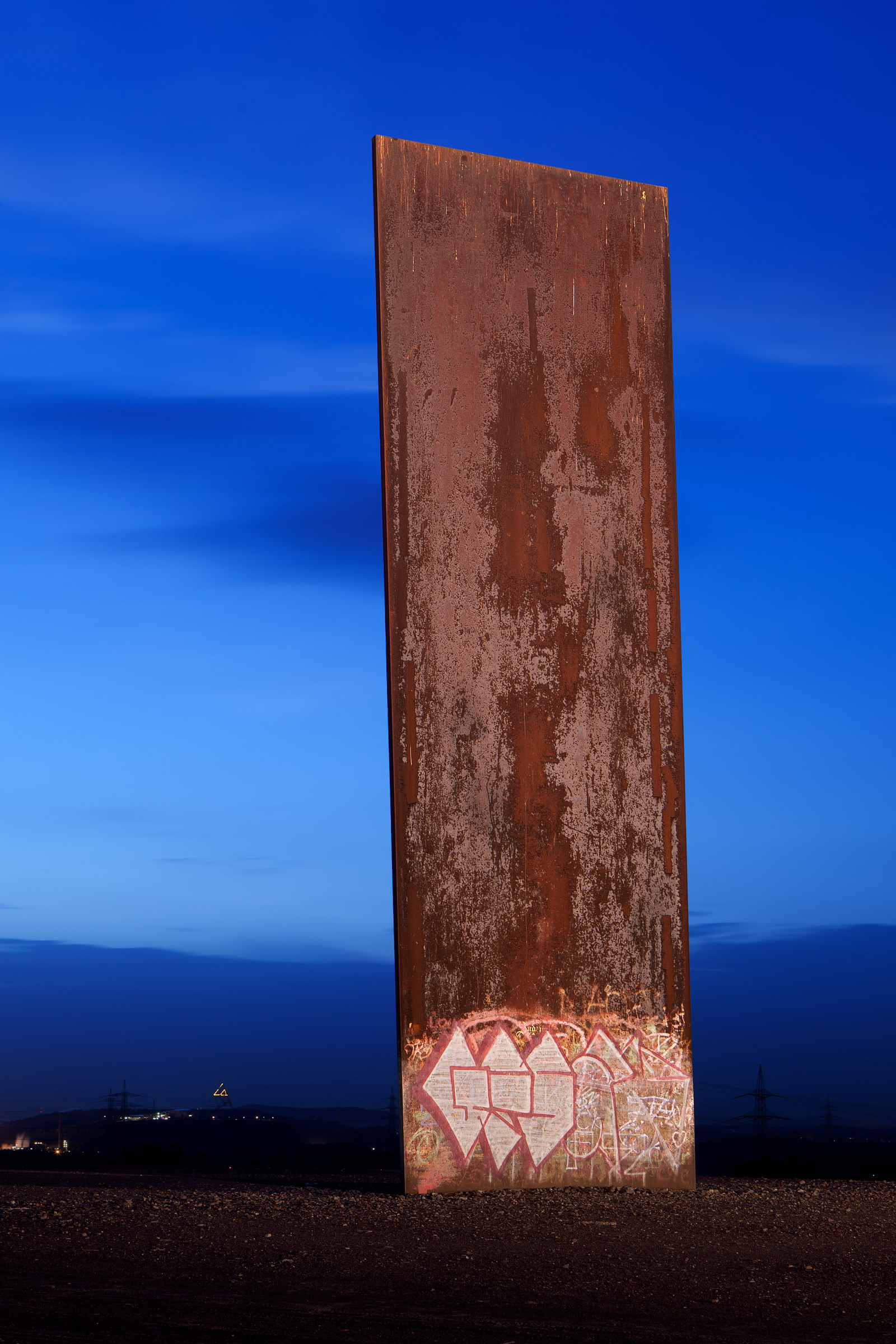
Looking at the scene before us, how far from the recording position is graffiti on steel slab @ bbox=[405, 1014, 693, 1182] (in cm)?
1177

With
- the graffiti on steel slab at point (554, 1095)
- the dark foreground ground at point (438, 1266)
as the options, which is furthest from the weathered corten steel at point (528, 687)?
the dark foreground ground at point (438, 1266)

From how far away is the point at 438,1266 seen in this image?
8461mm

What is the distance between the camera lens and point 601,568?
1294 cm

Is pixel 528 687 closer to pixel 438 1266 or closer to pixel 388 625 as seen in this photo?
pixel 388 625

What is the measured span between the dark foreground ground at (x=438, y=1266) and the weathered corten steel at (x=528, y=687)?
95 cm

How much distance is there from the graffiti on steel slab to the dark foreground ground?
0.55 m

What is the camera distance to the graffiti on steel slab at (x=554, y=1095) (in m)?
11.8

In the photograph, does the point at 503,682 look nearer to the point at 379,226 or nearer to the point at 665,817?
the point at 665,817

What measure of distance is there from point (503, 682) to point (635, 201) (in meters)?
5.37

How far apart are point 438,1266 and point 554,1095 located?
388 centimetres

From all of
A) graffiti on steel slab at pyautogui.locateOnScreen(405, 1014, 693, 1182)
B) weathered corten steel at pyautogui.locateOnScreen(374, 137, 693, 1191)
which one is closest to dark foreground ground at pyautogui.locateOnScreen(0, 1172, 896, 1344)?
graffiti on steel slab at pyautogui.locateOnScreen(405, 1014, 693, 1182)

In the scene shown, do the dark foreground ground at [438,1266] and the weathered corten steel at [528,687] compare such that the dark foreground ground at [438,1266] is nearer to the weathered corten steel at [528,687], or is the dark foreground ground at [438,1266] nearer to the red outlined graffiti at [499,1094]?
the red outlined graffiti at [499,1094]

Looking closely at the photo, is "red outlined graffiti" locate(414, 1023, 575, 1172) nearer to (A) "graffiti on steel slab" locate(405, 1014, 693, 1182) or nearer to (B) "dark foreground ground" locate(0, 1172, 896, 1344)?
(A) "graffiti on steel slab" locate(405, 1014, 693, 1182)

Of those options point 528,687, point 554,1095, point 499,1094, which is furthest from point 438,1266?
point 528,687
